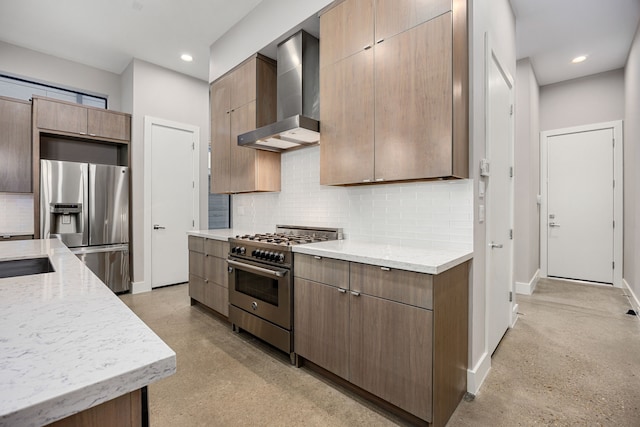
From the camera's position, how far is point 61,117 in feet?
12.7

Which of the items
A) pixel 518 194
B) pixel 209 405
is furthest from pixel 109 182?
pixel 518 194

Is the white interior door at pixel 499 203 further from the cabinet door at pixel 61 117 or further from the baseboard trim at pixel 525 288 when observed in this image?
the cabinet door at pixel 61 117

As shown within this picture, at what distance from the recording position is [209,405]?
6.30ft

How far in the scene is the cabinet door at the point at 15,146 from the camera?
356 centimetres

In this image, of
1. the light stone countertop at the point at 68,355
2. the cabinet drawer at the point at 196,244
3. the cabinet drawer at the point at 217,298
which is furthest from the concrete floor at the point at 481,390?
the light stone countertop at the point at 68,355

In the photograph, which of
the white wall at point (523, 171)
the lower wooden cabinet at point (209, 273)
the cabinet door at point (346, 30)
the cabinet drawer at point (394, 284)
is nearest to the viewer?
the cabinet drawer at point (394, 284)

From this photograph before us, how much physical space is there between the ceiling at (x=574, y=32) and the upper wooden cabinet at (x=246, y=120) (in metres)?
2.59

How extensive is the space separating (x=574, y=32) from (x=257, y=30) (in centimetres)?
355

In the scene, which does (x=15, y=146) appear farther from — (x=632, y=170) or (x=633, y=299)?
(x=633, y=299)

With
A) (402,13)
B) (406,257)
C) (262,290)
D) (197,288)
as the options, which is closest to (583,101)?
(402,13)

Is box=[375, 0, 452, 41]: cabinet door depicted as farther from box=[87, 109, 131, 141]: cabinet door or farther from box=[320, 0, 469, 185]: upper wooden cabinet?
box=[87, 109, 131, 141]: cabinet door

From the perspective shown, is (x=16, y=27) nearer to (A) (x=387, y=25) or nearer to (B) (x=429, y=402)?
A: (A) (x=387, y=25)

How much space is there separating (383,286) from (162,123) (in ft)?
13.9

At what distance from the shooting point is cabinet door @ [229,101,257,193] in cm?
340
